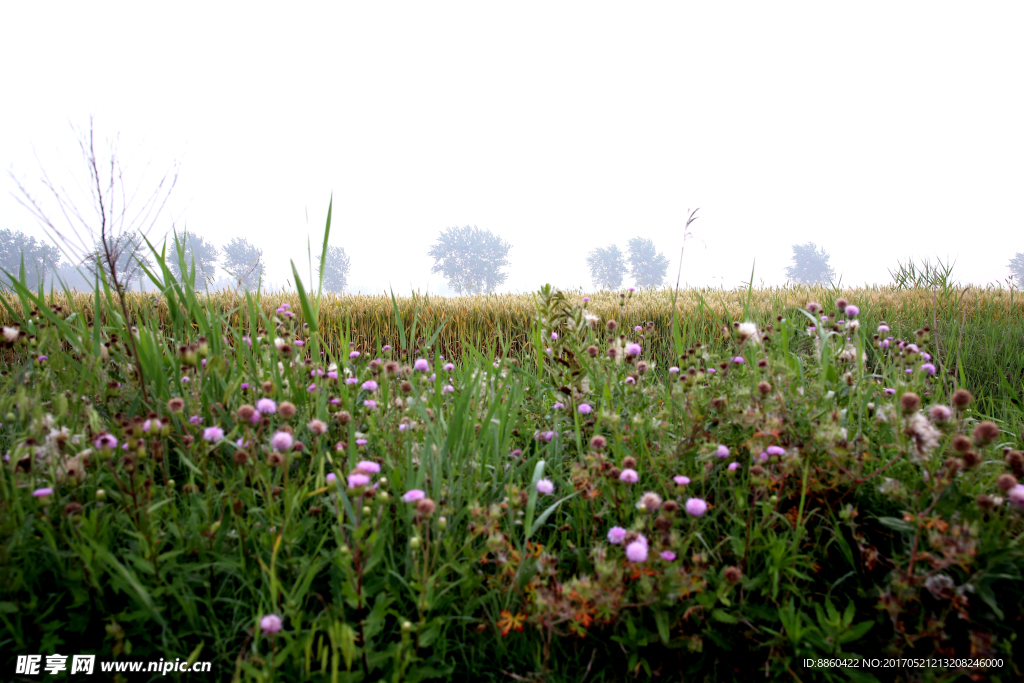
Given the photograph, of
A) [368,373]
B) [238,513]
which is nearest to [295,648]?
[238,513]

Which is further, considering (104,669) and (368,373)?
(368,373)

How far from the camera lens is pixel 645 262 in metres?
80.1

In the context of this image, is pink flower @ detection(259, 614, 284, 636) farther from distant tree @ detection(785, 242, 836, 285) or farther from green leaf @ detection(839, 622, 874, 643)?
distant tree @ detection(785, 242, 836, 285)

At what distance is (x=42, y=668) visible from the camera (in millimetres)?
1455

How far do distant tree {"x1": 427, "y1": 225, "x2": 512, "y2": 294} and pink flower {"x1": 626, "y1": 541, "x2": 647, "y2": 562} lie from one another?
69.4 metres

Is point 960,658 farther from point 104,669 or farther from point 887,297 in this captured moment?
point 887,297

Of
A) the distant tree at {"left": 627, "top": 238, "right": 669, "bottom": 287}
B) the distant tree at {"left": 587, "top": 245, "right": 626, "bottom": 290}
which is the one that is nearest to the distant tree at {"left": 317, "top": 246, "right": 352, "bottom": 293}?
the distant tree at {"left": 587, "top": 245, "right": 626, "bottom": 290}

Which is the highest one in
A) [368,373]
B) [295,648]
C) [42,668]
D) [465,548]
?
[368,373]

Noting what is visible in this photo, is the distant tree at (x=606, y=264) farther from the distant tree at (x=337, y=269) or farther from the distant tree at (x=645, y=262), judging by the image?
the distant tree at (x=337, y=269)

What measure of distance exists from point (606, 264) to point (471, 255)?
21.8 m

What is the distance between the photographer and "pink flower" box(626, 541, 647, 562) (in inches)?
56.6

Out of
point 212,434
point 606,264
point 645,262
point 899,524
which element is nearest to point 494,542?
point 212,434

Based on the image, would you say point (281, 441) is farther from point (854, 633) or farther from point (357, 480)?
point (854, 633)

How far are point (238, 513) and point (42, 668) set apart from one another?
0.63m
